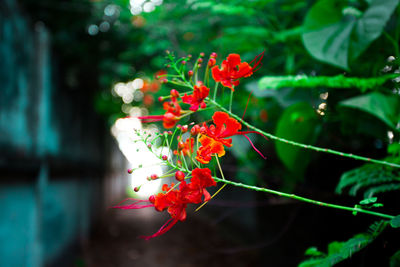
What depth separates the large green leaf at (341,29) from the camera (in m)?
0.94

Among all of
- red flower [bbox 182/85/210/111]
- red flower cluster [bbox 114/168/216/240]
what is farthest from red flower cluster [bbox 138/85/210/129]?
red flower cluster [bbox 114/168/216/240]

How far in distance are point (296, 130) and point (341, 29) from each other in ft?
1.22

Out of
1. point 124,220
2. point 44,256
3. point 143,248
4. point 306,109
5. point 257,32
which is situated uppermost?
point 257,32

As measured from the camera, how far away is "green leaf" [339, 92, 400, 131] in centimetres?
85

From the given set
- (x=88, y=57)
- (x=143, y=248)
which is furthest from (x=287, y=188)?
(x=143, y=248)

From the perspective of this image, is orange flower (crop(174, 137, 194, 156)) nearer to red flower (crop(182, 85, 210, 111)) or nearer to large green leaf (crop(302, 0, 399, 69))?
red flower (crop(182, 85, 210, 111))

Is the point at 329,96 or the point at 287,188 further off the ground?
the point at 329,96

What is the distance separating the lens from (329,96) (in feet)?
3.87

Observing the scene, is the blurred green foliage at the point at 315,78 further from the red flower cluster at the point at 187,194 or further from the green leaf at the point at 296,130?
the red flower cluster at the point at 187,194

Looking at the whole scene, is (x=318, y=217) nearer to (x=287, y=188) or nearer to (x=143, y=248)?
(x=287, y=188)

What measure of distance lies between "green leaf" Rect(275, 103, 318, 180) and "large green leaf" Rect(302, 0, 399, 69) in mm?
186

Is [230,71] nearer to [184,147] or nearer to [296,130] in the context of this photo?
[184,147]

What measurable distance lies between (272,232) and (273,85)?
1.62 metres

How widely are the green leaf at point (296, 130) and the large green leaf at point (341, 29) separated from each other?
19cm
